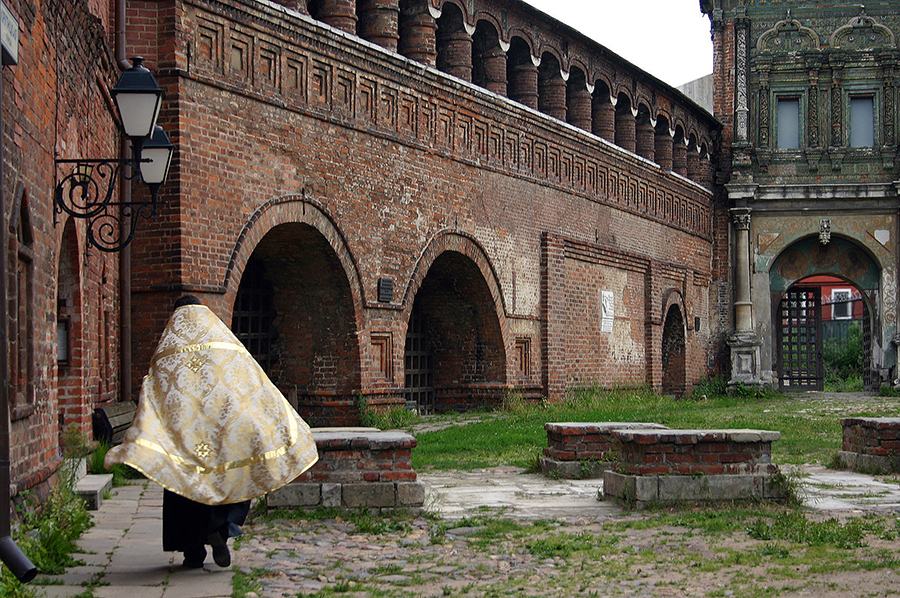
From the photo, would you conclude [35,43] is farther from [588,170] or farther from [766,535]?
[588,170]

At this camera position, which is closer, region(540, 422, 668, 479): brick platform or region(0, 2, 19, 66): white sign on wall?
region(0, 2, 19, 66): white sign on wall

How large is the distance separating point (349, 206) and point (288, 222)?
3.98 feet

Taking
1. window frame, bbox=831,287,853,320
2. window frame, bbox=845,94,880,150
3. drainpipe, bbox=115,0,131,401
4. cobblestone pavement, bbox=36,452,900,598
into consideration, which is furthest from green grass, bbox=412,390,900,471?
window frame, bbox=831,287,853,320

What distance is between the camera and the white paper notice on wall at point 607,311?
20.8m

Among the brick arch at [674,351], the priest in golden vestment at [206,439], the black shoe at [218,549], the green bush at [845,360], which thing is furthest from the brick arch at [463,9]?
the green bush at [845,360]

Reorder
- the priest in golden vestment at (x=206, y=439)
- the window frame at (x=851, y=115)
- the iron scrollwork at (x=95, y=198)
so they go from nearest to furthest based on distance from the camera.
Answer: the priest in golden vestment at (x=206, y=439) → the iron scrollwork at (x=95, y=198) → the window frame at (x=851, y=115)

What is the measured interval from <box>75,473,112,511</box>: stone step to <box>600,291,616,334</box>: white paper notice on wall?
45.1 ft

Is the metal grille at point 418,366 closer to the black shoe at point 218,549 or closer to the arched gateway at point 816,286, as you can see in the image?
the black shoe at point 218,549

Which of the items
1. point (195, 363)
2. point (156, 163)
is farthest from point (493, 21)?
point (195, 363)

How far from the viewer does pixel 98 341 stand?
31.5 ft

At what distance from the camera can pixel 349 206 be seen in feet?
44.6

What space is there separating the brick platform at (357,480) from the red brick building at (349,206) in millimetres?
1657

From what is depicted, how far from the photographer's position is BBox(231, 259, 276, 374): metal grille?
1362cm

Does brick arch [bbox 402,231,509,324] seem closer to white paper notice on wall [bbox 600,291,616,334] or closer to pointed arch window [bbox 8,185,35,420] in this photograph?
white paper notice on wall [bbox 600,291,616,334]
